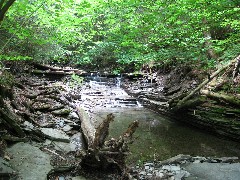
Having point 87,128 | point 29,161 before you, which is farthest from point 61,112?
point 29,161

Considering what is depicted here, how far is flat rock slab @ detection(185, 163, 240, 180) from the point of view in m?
5.50

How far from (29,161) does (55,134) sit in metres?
2.31

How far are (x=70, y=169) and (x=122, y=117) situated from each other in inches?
241

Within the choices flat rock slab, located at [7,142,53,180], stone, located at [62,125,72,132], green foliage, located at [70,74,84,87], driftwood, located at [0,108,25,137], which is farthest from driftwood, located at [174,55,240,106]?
green foliage, located at [70,74,84,87]

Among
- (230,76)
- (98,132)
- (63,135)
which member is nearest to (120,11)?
(230,76)

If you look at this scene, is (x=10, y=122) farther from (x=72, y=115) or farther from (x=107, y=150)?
(x=72, y=115)

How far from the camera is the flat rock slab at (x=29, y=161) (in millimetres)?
4584

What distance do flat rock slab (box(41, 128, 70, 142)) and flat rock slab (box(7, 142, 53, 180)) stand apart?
124cm

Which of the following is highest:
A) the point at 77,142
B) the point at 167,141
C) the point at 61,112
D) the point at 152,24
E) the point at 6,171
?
the point at 152,24

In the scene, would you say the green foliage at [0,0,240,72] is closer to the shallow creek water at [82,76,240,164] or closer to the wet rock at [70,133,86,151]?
the shallow creek water at [82,76,240,164]

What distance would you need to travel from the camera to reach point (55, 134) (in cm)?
737

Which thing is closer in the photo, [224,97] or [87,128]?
[87,128]

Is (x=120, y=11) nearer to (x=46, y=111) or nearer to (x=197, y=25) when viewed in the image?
(x=197, y=25)

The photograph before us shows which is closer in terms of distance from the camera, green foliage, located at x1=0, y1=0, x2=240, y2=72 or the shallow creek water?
the shallow creek water
